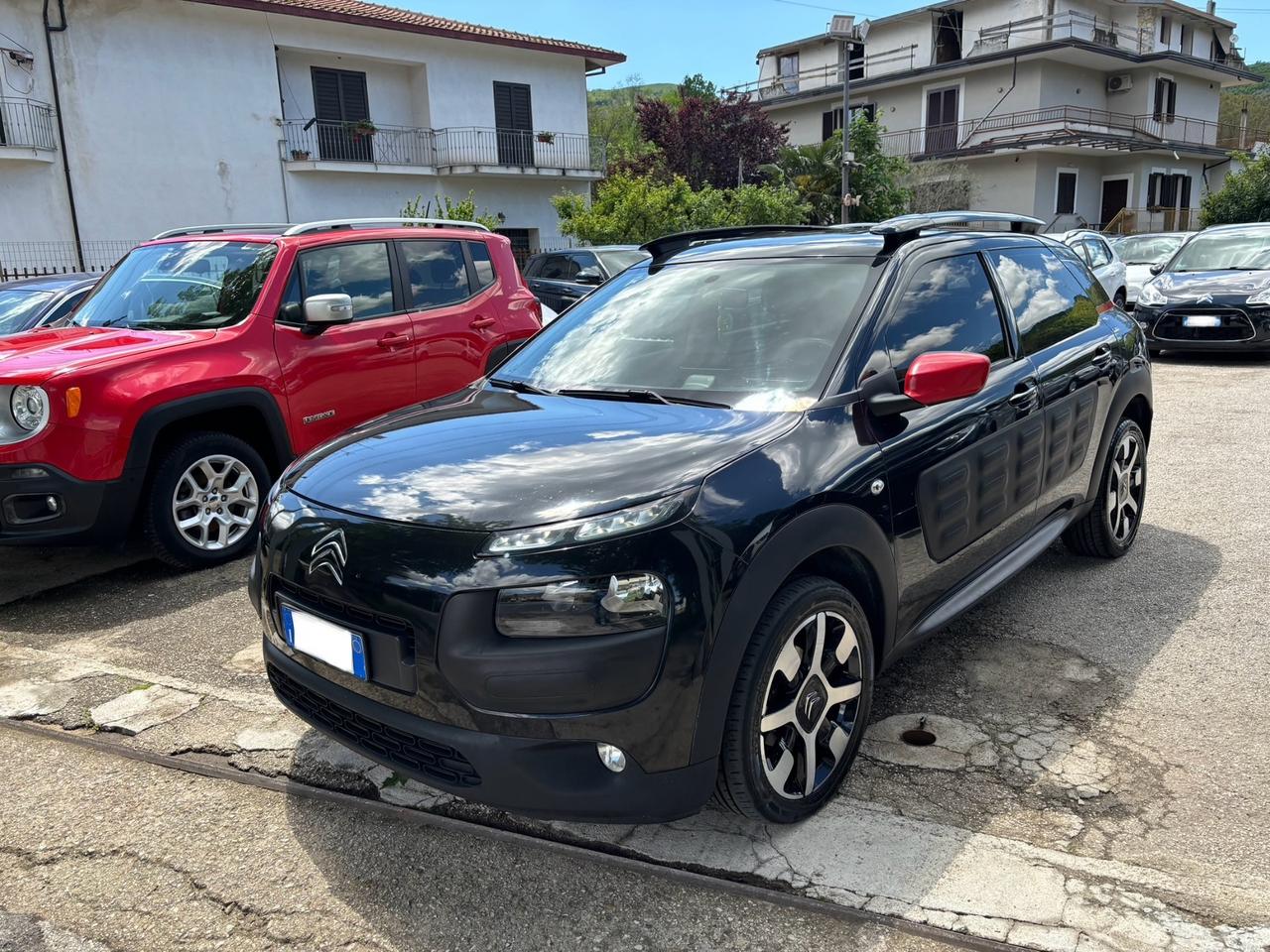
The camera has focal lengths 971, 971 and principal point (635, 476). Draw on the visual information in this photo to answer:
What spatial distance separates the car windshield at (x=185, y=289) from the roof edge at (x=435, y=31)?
18762 mm

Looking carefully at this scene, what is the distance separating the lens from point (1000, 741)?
3.15 metres

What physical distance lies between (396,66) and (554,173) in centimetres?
489

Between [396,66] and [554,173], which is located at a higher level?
[396,66]

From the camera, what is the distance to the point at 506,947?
226 cm

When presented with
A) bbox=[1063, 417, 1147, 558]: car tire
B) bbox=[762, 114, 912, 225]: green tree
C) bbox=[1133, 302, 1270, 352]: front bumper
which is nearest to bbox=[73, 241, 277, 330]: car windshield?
bbox=[1063, 417, 1147, 558]: car tire

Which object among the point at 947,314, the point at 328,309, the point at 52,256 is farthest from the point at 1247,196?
the point at 328,309

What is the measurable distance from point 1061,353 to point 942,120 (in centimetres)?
3760

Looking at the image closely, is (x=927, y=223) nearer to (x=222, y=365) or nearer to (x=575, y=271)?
(x=222, y=365)

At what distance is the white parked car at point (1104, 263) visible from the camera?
44.8ft

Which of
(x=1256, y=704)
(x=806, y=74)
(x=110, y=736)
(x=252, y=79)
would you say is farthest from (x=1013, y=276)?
(x=806, y=74)

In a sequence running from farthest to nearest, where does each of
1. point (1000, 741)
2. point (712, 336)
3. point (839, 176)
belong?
point (839, 176) < point (712, 336) < point (1000, 741)

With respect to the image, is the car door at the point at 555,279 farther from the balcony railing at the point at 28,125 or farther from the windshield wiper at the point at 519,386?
the balcony railing at the point at 28,125

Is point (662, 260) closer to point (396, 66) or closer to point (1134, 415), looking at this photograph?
point (1134, 415)

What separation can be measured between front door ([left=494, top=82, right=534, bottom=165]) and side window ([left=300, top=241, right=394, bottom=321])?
2164 cm
